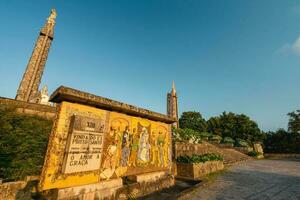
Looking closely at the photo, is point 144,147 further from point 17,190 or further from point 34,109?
point 34,109

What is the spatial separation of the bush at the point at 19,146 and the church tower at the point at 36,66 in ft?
31.0

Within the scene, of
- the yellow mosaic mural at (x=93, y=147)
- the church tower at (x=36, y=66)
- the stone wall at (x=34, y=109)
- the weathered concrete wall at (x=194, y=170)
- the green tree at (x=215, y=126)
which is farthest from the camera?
the green tree at (x=215, y=126)

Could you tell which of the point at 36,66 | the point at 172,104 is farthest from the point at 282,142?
the point at 36,66

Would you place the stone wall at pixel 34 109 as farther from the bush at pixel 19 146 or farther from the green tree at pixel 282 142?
the green tree at pixel 282 142

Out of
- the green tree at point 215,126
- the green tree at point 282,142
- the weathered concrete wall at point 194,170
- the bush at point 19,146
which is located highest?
the green tree at point 215,126

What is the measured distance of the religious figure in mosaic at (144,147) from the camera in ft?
20.7

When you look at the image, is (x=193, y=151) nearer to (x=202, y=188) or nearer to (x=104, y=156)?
(x=202, y=188)

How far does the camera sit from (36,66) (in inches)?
582

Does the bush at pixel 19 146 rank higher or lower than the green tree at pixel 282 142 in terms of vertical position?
lower

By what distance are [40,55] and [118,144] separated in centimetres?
1477

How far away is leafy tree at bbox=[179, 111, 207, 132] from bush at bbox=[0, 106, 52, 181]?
1815 inches

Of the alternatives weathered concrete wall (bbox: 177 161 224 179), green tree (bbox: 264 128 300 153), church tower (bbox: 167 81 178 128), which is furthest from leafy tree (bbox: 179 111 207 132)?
weathered concrete wall (bbox: 177 161 224 179)

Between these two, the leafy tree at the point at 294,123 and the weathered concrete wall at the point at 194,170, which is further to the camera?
the leafy tree at the point at 294,123

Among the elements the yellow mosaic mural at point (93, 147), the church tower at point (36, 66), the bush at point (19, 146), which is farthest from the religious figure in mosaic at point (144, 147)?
the church tower at point (36, 66)
